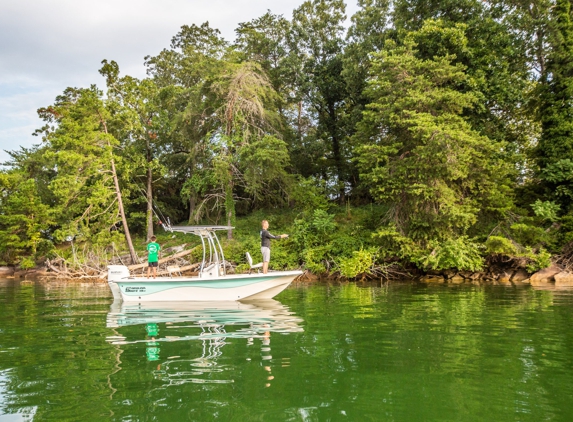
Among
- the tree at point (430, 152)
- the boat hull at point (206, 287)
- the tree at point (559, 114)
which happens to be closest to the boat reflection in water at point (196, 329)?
the boat hull at point (206, 287)

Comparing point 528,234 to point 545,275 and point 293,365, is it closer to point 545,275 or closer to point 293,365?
point 545,275

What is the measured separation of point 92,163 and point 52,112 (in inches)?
734

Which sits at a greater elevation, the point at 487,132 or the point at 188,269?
the point at 487,132

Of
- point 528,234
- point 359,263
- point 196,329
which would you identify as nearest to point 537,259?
point 528,234

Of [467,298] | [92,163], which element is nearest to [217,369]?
[467,298]

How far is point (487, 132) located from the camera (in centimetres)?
2241

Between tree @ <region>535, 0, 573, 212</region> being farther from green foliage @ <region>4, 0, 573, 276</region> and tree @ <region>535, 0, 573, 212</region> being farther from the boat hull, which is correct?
the boat hull

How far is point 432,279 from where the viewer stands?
19.8 meters

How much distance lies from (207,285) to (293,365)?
7189mm

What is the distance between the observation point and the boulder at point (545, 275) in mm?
18234

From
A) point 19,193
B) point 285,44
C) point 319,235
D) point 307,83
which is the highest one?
point 285,44

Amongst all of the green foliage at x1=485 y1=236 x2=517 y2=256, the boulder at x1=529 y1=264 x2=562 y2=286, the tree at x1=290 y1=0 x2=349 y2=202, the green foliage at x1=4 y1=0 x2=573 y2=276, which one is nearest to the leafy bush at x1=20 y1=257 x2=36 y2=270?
the green foliage at x1=4 y1=0 x2=573 y2=276

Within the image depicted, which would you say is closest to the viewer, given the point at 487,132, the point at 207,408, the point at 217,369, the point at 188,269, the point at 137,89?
the point at 207,408

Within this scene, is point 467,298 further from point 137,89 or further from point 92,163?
point 137,89
